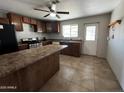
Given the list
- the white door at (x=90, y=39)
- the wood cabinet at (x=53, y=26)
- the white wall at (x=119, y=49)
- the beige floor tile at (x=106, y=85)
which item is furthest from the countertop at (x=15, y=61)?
the wood cabinet at (x=53, y=26)

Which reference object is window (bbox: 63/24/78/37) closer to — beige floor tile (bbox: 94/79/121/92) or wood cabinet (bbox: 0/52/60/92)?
wood cabinet (bbox: 0/52/60/92)

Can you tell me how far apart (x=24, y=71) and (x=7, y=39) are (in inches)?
83.4

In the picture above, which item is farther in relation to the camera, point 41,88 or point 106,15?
point 106,15

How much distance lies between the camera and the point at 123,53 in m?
1.90

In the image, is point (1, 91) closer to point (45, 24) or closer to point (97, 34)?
point (97, 34)

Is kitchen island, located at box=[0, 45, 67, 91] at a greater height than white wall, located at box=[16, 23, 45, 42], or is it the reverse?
white wall, located at box=[16, 23, 45, 42]

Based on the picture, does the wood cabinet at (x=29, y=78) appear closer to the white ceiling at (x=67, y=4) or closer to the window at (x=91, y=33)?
the white ceiling at (x=67, y=4)

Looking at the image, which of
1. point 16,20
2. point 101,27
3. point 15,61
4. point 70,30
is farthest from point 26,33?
point 101,27

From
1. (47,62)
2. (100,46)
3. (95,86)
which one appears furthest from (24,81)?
(100,46)

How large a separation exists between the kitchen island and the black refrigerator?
4.30ft

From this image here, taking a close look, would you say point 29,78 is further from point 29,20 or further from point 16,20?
point 29,20

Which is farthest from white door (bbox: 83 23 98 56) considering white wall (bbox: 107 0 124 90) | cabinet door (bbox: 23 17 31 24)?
cabinet door (bbox: 23 17 31 24)

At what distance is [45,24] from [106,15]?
3.98 meters

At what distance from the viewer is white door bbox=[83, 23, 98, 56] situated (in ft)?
14.3
